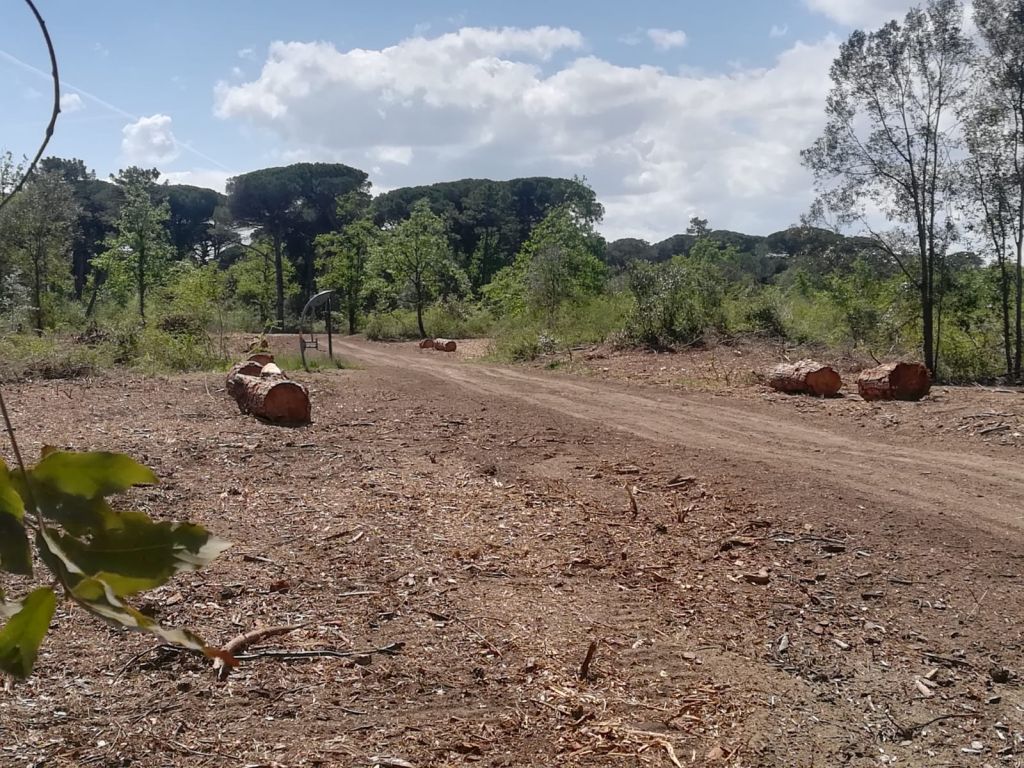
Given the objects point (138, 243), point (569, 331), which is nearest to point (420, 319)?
point (138, 243)

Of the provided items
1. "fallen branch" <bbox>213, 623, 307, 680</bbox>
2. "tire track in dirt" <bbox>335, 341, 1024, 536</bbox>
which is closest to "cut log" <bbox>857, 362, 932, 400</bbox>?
"tire track in dirt" <bbox>335, 341, 1024, 536</bbox>

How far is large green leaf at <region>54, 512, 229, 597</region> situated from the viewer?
1.07 m

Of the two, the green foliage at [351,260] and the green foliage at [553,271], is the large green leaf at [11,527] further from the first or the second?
the green foliage at [351,260]

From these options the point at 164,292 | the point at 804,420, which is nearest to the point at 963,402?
the point at 804,420

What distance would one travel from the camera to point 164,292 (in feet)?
85.3

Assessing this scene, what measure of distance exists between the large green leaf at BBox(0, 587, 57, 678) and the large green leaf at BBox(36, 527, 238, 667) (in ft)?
0.10

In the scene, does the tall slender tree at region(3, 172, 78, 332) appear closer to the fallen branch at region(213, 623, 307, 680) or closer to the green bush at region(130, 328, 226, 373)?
the green bush at region(130, 328, 226, 373)

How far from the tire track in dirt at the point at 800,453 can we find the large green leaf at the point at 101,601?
609 centimetres

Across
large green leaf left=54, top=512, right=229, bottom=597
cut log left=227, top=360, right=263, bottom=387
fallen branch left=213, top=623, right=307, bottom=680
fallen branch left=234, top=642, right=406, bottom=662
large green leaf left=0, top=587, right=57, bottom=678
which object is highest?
large green leaf left=54, top=512, right=229, bottom=597

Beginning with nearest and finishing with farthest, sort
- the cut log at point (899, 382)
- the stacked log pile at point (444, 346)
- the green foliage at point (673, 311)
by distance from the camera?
the cut log at point (899, 382) → the green foliage at point (673, 311) → the stacked log pile at point (444, 346)

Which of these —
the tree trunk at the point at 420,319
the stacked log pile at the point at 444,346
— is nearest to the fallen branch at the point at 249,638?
the stacked log pile at the point at 444,346

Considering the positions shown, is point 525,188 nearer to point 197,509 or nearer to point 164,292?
point 164,292

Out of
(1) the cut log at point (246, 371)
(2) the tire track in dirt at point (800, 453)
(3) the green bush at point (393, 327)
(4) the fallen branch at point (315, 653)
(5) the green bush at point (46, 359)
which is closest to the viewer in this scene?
(4) the fallen branch at point (315, 653)

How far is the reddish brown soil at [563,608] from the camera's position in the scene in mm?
3270
